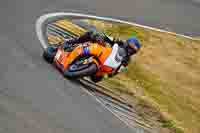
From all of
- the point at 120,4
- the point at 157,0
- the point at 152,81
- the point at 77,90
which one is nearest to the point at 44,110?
the point at 77,90

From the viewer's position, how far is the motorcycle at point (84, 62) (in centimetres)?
1367

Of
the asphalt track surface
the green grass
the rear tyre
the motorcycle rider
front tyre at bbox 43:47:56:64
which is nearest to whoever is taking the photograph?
the asphalt track surface

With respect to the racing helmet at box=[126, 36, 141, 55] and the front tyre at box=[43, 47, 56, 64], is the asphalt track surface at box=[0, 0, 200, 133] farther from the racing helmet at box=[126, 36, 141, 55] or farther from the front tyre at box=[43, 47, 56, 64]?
the racing helmet at box=[126, 36, 141, 55]

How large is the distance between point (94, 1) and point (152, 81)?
17.5ft

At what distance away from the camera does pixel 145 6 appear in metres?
23.8

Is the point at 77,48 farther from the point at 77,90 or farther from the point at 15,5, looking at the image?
the point at 15,5

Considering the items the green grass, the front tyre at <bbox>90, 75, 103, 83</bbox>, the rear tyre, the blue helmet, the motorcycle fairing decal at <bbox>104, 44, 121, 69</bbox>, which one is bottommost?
the green grass

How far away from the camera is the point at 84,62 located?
13.8m

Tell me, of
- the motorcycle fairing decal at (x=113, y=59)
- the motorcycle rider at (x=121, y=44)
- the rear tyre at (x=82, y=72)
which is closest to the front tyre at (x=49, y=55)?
the motorcycle rider at (x=121, y=44)

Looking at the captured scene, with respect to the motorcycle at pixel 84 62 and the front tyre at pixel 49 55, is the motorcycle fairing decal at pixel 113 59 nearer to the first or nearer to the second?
the motorcycle at pixel 84 62

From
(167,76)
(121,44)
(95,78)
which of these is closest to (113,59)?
(121,44)

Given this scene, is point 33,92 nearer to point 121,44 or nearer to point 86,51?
point 86,51

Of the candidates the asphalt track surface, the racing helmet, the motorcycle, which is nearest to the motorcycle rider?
the racing helmet

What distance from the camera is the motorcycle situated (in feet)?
44.9
